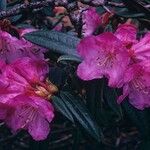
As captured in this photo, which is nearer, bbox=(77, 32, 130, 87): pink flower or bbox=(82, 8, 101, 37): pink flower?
bbox=(77, 32, 130, 87): pink flower

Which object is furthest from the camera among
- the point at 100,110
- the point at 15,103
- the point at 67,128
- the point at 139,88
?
the point at 67,128

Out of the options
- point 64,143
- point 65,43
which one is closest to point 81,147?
point 64,143

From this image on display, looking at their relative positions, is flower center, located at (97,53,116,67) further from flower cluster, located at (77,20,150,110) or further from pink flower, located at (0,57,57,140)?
pink flower, located at (0,57,57,140)

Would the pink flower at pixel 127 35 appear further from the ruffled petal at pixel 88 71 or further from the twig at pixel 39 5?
the twig at pixel 39 5

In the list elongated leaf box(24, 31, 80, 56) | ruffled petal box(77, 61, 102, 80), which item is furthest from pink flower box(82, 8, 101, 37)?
ruffled petal box(77, 61, 102, 80)

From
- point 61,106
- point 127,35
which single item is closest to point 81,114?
point 61,106

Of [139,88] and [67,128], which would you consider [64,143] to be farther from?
[139,88]
